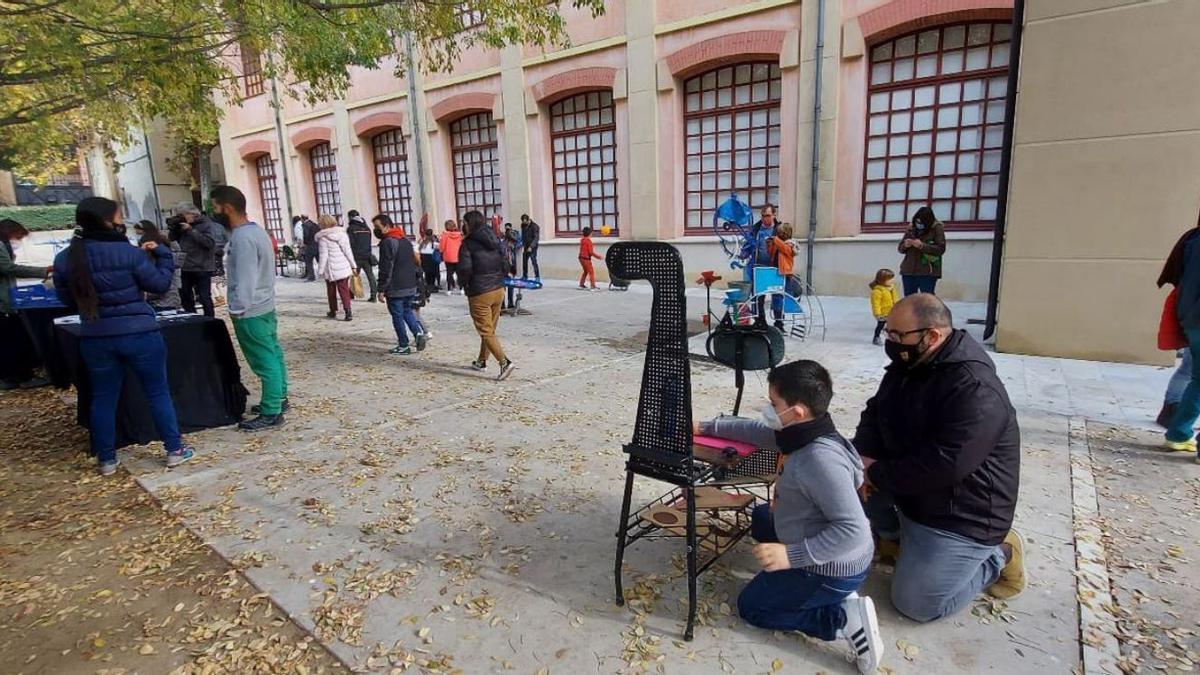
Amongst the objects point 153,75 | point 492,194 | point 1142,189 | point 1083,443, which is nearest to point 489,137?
point 492,194

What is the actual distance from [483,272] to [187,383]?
2.72 m

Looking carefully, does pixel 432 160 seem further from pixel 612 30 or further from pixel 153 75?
pixel 153 75

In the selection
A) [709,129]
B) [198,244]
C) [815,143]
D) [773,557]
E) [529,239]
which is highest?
[709,129]

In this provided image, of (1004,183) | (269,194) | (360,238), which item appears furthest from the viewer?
(269,194)

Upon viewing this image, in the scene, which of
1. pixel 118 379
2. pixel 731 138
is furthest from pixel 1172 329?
pixel 731 138

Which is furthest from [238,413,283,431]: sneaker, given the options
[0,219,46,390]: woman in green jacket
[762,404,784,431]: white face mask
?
[762,404,784,431]: white face mask

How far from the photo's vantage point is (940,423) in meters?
2.39

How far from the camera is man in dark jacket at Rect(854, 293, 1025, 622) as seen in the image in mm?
2350

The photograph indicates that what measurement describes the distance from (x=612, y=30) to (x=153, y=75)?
9.01 metres

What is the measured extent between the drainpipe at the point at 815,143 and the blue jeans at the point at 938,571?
30.8ft

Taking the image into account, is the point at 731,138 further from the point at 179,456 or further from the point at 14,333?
the point at 14,333

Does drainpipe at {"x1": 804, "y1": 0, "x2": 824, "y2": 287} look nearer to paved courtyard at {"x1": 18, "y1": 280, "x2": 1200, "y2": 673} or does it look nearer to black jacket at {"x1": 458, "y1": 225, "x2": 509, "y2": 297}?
paved courtyard at {"x1": 18, "y1": 280, "x2": 1200, "y2": 673}

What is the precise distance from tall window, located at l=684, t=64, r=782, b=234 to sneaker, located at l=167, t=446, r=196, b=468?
10.6 metres

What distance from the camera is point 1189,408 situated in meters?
4.12
